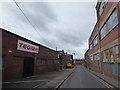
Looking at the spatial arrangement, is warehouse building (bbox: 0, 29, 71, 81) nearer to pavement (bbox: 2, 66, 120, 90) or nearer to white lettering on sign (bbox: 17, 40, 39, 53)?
white lettering on sign (bbox: 17, 40, 39, 53)

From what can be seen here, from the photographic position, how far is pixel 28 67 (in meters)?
17.9

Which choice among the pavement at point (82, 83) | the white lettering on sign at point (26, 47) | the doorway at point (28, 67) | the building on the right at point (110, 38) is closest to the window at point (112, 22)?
the building on the right at point (110, 38)

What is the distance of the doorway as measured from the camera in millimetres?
17070

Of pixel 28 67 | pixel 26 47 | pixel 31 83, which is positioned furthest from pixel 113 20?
pixel 28 67

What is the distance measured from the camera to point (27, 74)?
1739 cm

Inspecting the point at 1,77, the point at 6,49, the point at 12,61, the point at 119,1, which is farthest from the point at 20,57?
the point at 119,1

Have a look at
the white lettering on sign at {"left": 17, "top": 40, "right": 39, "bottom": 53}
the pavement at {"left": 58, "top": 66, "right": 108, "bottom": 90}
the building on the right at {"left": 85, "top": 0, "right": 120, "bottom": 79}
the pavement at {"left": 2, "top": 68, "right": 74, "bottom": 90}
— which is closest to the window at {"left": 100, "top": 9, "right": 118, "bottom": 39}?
the building on the right at {"left": 85, "top": 0, "right": 120, "bottom": 79}

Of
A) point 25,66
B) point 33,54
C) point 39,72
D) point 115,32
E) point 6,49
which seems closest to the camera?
point 6,49

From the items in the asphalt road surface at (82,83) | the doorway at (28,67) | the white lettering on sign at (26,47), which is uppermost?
the white lettering on sign at (26,47)

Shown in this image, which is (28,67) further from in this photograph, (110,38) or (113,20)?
(113,20)

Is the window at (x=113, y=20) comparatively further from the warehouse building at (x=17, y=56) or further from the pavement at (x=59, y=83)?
the warehouse building at (x=17, y=56)

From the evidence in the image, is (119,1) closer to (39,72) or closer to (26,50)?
(26,50)

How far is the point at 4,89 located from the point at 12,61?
5.71 meters

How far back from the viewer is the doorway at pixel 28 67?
672 inches
